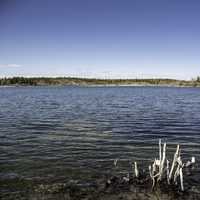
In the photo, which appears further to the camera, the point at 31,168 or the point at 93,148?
the point at 93,148

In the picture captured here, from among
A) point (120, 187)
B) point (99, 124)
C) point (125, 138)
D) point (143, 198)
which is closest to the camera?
point (143, 198)

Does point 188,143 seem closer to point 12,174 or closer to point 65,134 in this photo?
point 65,134

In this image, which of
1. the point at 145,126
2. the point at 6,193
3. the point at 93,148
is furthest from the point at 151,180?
the point at 145,126

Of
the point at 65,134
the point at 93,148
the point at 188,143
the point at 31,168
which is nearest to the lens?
the point at 31,168

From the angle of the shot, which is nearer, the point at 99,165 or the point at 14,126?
the point at 99,165

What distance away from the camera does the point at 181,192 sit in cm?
1288

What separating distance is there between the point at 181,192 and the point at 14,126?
21.6m

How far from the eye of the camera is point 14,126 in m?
30.9

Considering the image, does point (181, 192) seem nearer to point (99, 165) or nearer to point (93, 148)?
point (99, 165)

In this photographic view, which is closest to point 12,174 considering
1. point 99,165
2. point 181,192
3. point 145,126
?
point 99,165

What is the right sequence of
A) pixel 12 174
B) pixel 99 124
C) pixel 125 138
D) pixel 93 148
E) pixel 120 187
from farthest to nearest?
pixel 99 124 < pixel 125 138 < pixel 93 148 < pixel 12 174 < pixel 120 187

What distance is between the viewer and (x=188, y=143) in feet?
75.8

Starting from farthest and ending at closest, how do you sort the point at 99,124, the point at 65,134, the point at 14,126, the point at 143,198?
1. the point at 99,124
2. the point at 14,126
3. the point at 65,134
4. the point at 143,198

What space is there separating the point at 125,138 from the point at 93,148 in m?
4.29
